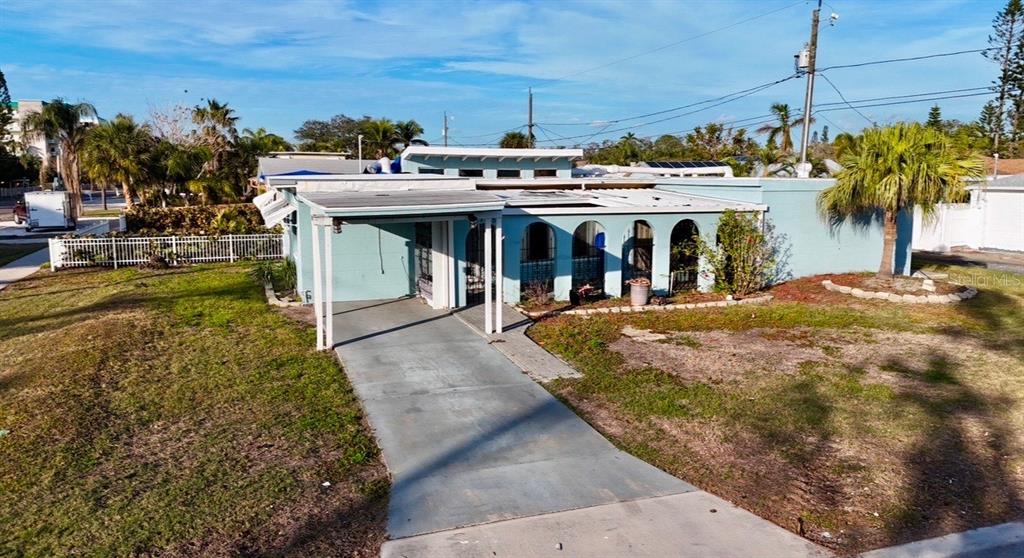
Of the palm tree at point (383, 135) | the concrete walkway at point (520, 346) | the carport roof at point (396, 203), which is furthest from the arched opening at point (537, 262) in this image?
the palm tree at point (383, 135)

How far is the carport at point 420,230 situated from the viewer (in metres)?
11.4

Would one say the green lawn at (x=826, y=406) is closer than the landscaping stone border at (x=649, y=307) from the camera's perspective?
Yes

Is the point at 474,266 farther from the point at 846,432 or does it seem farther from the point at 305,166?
the point at 305,166

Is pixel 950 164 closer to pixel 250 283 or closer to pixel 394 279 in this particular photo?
pixel 394 279

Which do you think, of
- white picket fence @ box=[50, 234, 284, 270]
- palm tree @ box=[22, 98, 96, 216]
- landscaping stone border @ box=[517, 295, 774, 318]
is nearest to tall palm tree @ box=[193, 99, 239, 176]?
palm tree @ box=[22, 98, 96, 216]

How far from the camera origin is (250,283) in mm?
17984

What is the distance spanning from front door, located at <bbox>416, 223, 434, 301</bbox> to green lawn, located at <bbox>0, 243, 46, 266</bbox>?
53.5 ft

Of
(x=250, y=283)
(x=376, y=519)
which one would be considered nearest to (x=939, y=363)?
(x=376, y=519)

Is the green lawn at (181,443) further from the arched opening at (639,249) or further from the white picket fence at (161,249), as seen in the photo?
the arched opening at (639,249)

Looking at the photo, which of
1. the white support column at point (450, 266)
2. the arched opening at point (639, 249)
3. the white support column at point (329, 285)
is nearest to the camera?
the white support column at point (329, 285)

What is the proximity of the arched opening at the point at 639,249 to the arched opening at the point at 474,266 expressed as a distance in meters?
3.73

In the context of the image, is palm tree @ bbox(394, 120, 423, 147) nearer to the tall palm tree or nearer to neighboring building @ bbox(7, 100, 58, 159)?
the tall palm tree

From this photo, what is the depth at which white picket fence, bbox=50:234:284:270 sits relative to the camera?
2098 cm

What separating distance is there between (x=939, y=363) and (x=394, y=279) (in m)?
10.6
